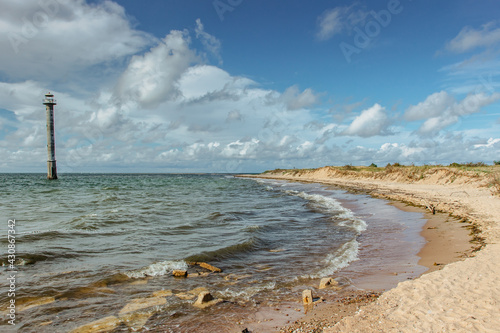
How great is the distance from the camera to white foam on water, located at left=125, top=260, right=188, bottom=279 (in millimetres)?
7172

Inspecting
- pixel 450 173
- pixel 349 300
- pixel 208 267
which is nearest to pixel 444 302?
pixel 349 300

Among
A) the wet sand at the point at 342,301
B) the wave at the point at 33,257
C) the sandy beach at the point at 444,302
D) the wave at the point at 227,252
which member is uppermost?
the sandy beach at the point at 444,302

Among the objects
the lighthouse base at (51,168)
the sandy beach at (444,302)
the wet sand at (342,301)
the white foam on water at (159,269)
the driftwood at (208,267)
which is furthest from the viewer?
the lighthouse base at (51,168)

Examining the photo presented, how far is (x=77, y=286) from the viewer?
20.9ft

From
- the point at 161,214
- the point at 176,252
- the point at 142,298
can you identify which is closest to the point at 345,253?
the point at 176,252

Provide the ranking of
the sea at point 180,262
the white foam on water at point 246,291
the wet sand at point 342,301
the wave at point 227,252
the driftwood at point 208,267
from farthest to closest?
1. the wave at point 227,252
2. the driftwood at point 208,267
3. the white foam on water at point 246,291
4. the sea at point 180,262
5. the wet sand at point 342,301

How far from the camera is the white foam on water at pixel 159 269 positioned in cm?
717

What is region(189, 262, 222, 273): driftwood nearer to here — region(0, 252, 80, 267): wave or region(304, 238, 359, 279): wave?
region(304, 238, 359, 279): wave

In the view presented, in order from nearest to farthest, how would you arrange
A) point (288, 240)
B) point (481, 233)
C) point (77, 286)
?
point (77, 286)
point (481, 233)
point (288, 240)

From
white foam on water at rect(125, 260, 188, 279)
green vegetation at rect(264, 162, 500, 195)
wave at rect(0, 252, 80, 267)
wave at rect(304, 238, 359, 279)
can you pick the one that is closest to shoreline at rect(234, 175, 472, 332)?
wave at rect(304, 238, 359, 279)

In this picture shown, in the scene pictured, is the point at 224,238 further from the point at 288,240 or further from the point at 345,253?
the point at 345,253

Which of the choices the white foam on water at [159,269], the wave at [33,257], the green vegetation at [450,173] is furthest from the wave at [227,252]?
the green vegetation at [450,173]

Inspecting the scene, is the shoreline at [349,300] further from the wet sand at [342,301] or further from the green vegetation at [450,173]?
the green vegetation at [450,173]

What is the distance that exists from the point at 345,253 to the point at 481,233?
180 inches
